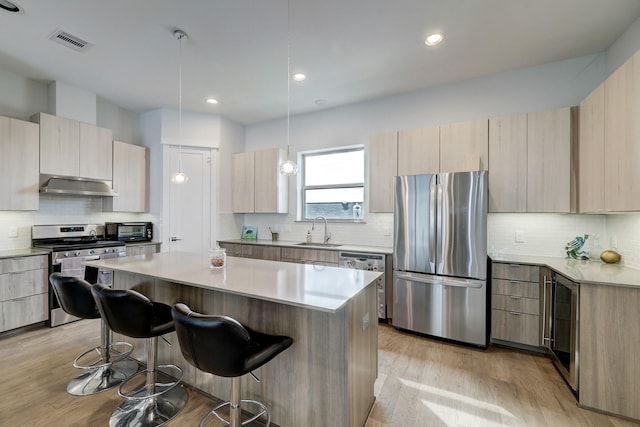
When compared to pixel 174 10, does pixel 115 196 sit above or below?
below

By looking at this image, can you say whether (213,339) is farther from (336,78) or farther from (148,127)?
(148,127)

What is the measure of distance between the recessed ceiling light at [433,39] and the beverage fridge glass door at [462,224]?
131 centimetres

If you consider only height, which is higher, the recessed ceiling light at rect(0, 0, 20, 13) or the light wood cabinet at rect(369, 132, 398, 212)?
the recessed ceiling light at rect(0, 0, 20, 13)

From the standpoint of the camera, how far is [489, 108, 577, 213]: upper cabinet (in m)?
2.83

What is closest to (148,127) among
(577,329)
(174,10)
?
(174,10)

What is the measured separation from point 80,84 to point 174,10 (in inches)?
96.9

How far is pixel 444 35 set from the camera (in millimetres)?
2668

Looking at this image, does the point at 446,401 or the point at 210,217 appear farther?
the point at 210,217

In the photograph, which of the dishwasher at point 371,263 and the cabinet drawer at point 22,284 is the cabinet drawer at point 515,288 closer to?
the dishwasher at point 371,263

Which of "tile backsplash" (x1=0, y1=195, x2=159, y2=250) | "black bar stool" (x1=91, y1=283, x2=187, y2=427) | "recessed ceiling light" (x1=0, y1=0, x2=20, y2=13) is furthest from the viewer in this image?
"tile backsplash" (x1=0, y1=195, x2=159, y2=250)

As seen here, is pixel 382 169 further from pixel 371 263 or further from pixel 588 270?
pixel 588 270

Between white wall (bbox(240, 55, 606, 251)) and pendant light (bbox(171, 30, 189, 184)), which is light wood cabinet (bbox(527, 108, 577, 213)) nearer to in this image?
white wall (bbox(240, 55, 606, 251))

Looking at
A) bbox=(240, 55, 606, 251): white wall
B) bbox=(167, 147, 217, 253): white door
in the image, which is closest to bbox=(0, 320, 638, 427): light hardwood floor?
bbox=(240, 55, 606, 251): white wall

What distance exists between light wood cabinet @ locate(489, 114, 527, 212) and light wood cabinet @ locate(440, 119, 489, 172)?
69 mm
